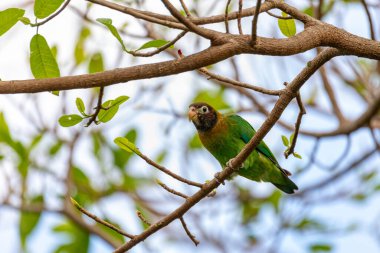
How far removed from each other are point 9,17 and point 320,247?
14.8ft

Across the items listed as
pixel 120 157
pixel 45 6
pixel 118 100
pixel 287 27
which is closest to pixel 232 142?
pixel 120 157

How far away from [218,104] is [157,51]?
299 cm

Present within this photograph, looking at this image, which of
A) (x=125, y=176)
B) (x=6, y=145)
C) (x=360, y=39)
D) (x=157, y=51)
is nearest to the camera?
(x=157, y=51)

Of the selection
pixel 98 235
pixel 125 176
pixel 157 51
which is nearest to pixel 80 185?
pixel 125 176

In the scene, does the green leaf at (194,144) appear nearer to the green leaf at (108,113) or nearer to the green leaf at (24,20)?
the green leaf at (108,113)

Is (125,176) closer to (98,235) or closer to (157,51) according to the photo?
(98,235)

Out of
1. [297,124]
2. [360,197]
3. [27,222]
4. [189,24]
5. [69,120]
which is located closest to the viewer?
[189,24]

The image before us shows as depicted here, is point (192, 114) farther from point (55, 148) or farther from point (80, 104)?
point (80, 104)

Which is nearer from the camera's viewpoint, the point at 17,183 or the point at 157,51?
the point at 157,51

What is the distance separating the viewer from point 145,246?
5363mm

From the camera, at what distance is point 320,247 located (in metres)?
6.18

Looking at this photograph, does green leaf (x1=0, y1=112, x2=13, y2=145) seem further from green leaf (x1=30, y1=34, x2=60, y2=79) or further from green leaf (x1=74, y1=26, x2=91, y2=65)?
green leaf (x1=30, y1=34, x2=60, y2=79)

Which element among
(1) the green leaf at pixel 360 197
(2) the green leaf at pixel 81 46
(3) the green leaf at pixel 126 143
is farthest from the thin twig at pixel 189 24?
(1) the green leaf at pixel 360 197

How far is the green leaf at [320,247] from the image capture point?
614cm
